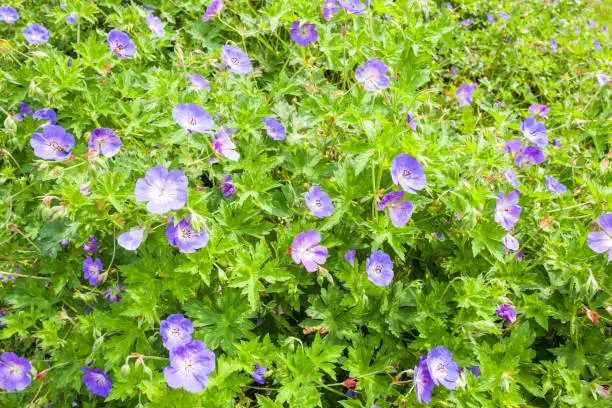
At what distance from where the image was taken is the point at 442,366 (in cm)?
193

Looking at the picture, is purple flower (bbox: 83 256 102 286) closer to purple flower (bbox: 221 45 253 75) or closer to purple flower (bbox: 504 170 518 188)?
purple flower (bbox: 221 45 253 75)

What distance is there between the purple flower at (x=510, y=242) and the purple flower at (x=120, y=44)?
221cm

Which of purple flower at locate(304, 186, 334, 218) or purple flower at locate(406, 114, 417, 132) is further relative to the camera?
purple flower at locate(406, 114, 417, 132)

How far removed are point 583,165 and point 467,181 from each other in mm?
1324

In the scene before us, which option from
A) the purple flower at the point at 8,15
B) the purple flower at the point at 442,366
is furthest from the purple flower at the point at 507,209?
the purple flower at the point at 8,15

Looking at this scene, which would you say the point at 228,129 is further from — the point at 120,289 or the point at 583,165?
the point at 583,165

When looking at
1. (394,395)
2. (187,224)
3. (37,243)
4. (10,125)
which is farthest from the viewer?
(37,243)

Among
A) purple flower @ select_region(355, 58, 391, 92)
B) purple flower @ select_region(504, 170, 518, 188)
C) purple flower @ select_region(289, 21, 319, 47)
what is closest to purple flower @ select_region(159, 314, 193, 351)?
purple flower @ select_region(355, 58, 391, 92)

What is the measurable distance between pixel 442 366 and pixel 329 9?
2.06 metres

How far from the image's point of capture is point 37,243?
8.20ft

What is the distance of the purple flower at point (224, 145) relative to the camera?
2.12 metres

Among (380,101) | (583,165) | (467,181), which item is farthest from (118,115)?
(583,165)

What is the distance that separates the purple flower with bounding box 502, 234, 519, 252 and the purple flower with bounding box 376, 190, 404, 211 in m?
0.59

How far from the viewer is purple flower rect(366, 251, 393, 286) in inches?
82.3
